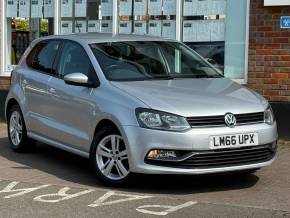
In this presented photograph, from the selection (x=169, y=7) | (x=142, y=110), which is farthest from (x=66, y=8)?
(x=142, y=110)

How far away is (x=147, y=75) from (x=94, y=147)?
3.43ft

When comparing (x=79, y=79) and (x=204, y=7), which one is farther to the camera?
(x=204, y=7)

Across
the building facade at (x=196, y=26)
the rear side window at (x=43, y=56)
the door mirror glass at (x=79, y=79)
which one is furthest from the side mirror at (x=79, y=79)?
the building facade at (x=196, y=26)

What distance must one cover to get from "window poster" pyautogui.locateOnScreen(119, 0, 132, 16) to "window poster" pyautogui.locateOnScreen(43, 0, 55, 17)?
5.16ft

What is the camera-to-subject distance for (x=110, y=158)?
22.0 feet

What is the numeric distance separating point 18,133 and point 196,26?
3.61 meters

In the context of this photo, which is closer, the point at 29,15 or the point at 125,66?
the point at 125,66

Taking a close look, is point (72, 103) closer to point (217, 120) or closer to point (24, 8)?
point (217, 120)

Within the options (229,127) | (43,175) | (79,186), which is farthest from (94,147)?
(229,127)

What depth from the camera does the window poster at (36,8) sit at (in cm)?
1239

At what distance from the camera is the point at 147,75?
7.18 m

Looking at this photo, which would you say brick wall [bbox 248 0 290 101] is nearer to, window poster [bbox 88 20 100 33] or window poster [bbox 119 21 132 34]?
window poster [bbox 119 21 132 34]

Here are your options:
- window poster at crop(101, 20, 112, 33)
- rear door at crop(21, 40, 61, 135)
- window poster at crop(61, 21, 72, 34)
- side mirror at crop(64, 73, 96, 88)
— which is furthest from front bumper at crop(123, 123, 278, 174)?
window poster at crop(61, 21, 72, 34)

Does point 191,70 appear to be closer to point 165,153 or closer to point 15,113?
point 165,153
